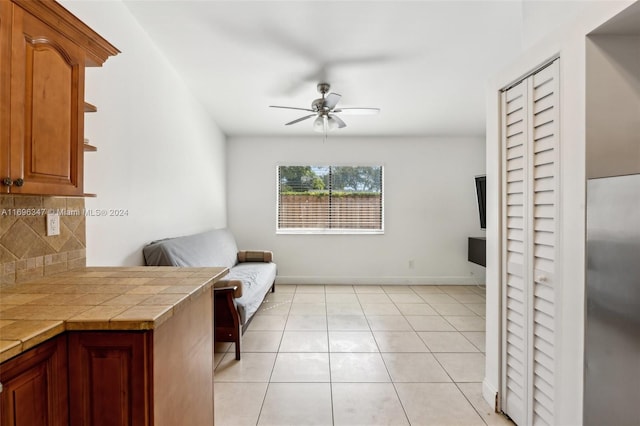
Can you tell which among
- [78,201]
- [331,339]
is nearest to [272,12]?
[78,201]

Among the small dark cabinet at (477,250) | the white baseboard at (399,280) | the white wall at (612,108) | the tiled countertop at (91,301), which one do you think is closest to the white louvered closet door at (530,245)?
the white wall at (612,108)

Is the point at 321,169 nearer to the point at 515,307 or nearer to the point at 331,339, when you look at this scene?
the point at 331,339

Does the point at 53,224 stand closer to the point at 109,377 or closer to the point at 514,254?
the point at 109,377

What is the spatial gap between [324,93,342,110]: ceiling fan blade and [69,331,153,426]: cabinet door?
90.8 inches

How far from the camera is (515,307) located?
1.56 metres

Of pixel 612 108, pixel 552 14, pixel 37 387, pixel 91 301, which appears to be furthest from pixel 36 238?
pixel 552 14

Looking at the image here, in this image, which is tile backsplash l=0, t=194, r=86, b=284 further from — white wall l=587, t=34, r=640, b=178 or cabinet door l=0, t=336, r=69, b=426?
white wall l=587, t=34, r=640, b=178

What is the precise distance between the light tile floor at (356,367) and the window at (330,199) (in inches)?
57.8

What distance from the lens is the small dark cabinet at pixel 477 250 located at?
3953 millimetres

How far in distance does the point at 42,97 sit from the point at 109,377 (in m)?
1.01

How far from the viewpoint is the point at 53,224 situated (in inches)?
53.2

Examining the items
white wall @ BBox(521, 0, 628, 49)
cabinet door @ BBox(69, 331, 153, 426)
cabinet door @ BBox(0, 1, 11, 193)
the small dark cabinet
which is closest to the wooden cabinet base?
cabinet door @ BBox(69, 331, 153, 426)

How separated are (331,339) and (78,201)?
2.16m

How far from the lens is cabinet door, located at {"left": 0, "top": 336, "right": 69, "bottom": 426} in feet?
2.30
